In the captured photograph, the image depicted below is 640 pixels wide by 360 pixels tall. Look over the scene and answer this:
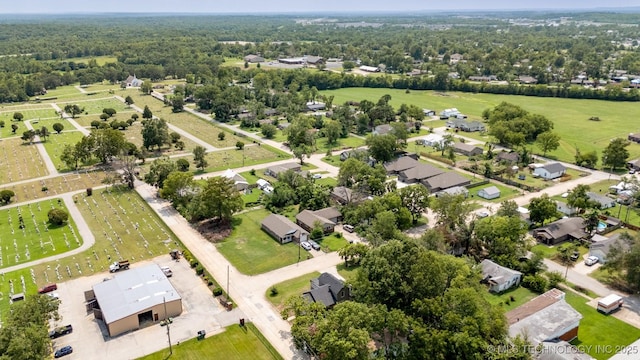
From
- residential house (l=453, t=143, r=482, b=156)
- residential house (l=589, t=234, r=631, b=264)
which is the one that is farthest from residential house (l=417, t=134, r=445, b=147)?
residential house (l=589, t=234, r=631, b=264)

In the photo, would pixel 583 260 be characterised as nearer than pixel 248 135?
Yes

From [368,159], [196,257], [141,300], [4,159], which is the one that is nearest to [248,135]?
[368,159]

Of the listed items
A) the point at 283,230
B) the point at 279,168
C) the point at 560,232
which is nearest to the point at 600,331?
the point at 560,232

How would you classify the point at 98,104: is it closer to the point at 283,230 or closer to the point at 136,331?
the point at 283,230

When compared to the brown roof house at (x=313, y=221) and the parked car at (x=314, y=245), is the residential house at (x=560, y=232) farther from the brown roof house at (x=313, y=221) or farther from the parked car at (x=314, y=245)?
the parked car at (x=314, y=245)

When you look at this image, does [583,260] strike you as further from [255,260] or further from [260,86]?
[260,86]

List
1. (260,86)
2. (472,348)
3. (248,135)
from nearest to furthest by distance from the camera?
(472,348)
(248,135)
(260,86)

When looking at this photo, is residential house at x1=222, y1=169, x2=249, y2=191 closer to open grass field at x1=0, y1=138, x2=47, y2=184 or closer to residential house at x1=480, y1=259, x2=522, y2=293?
open grass field at x1=0, y1=138, x2=47, y2=184
